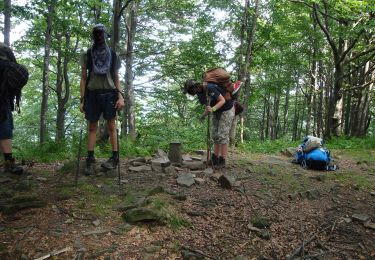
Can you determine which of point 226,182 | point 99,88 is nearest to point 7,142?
point 99,88

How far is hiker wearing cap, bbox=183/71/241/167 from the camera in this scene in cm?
651

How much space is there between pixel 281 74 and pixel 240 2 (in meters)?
8.29

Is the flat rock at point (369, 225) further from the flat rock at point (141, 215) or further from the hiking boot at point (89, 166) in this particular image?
the hiking boot at point (89, 166)

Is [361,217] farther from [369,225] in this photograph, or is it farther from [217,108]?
[217,108]

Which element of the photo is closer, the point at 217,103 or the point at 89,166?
the point at 89,166

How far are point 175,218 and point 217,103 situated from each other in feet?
9.87

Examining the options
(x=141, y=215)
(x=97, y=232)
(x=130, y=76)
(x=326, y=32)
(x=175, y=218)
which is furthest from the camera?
(x=326, y=32)

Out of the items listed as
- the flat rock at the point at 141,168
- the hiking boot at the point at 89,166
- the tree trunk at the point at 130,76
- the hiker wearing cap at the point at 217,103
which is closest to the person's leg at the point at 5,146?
the hiking boot at the point at 89,166

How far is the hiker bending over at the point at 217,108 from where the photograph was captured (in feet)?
21.3

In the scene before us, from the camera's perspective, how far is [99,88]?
524 cm

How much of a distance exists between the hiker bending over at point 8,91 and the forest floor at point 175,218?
1.41ft

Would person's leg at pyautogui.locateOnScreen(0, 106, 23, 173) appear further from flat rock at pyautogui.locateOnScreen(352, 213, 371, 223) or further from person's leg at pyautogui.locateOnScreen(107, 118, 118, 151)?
flat rock at pyautogui.locateOnScreen(352, 213, 371, 223)

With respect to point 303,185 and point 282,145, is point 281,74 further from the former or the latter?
point 303,185

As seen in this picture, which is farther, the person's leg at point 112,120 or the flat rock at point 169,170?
the flat rock at point 169,170
